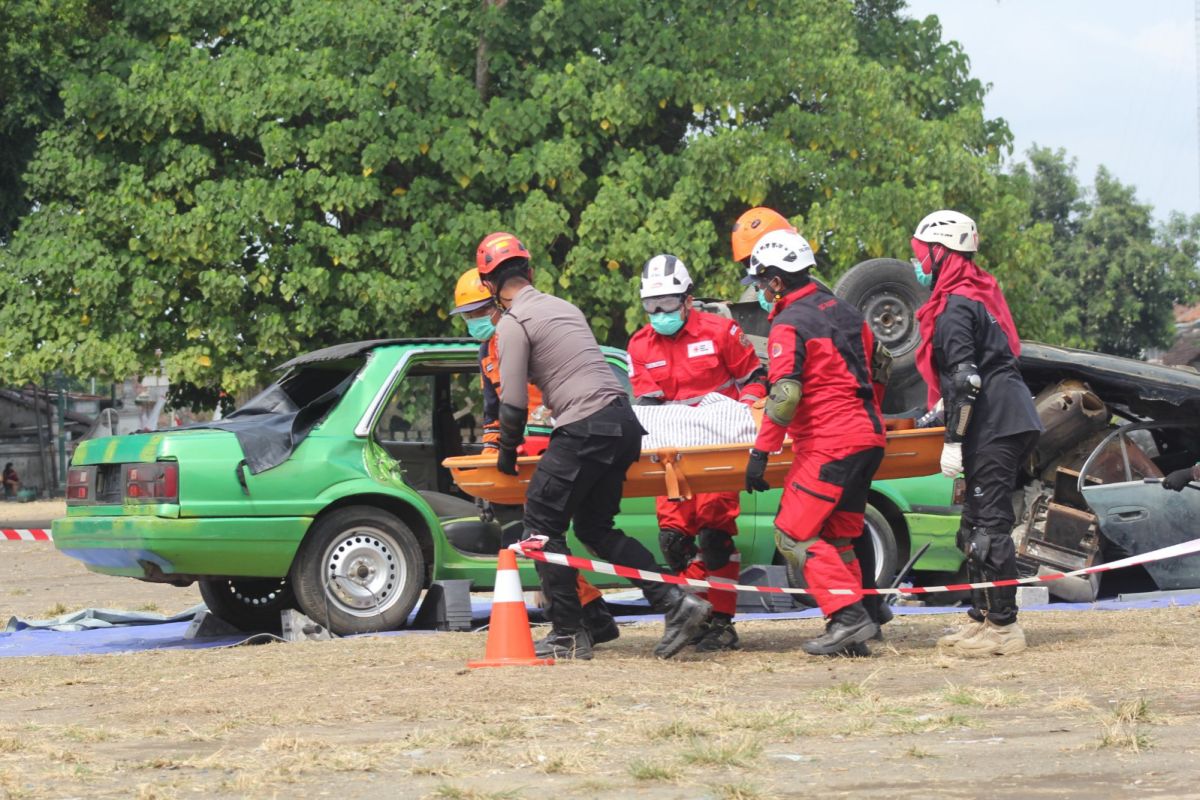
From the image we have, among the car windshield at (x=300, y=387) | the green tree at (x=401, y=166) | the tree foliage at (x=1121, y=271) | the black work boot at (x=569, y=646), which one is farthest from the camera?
the tree foliage at (x=1121, y=271)

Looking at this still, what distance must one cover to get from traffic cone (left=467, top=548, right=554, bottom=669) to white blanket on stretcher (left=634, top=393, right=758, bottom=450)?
0.92 metres

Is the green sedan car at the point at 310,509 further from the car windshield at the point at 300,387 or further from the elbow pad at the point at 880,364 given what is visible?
the elbow pad at the point at 880,364

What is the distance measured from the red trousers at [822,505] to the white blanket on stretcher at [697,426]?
36cm

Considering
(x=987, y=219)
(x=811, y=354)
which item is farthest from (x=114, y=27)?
(x=811, y=354)

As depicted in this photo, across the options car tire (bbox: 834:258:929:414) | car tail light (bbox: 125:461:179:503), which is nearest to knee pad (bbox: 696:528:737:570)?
car tail light (bbox: 125:461:179:503)

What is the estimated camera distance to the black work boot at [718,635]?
318 inches

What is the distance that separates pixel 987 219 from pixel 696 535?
15304 mm

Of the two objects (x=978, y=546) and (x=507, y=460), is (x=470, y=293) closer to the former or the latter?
(x=507, y=460)

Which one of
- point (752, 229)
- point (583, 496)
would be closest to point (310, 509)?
point (583, 496)

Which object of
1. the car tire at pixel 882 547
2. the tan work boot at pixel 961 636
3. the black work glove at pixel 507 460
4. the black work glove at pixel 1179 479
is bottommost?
the tan work boot at pixel 961 636

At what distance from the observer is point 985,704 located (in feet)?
20.1

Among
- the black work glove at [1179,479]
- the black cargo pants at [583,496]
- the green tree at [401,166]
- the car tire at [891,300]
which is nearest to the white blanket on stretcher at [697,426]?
the black cargo pants at [583,496]

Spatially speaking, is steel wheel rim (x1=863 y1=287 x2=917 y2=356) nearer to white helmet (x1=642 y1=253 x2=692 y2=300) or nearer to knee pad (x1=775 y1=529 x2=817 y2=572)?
white helmet (x1=642 y1=253 x2=692 y2=300)

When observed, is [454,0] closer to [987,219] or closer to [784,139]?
[784,139]
